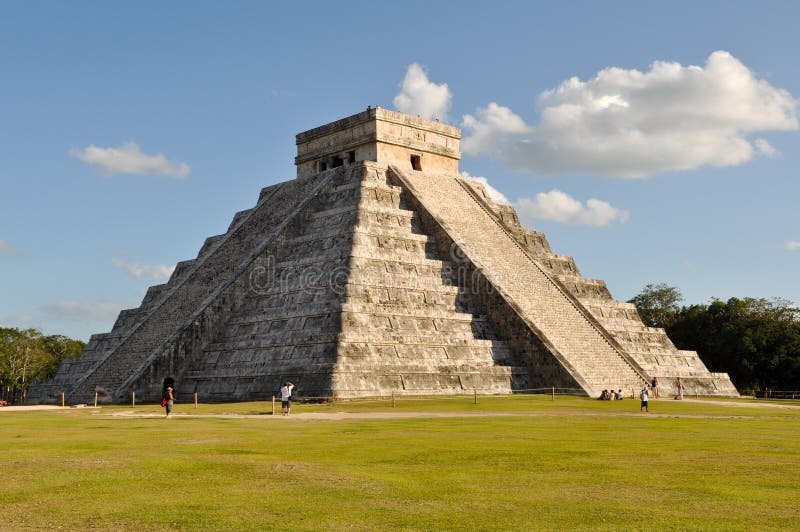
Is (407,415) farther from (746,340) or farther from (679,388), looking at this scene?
(746,340)

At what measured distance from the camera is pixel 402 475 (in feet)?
42.4

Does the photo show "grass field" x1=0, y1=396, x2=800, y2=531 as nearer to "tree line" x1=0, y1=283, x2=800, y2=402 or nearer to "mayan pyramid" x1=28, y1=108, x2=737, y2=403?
"mayan pyramid" x1=28, y1=108, x2=737, y2=403

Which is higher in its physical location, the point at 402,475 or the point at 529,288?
the point at 529,288

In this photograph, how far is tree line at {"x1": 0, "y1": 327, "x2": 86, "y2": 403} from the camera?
70750 mm

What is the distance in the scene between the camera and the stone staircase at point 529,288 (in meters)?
36.8

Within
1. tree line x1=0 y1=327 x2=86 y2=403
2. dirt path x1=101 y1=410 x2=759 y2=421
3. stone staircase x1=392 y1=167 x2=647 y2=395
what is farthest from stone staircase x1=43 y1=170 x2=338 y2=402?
tree line x1=0 y1=327 x2=86 y2=403

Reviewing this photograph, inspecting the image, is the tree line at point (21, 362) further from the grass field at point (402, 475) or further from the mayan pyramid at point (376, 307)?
the grass field at point (402, 475)

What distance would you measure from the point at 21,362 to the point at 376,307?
1853 inches

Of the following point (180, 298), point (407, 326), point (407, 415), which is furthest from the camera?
point (180, 298)

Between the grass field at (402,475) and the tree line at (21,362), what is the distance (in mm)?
52541

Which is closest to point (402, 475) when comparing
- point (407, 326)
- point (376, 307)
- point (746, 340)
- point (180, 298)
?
point (376, 307)

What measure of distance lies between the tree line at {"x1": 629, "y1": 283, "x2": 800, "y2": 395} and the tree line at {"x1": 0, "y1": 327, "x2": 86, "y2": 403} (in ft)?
161

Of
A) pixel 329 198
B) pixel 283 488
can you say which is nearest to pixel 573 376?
pixel 329 198

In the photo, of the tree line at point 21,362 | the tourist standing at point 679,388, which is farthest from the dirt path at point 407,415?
the tree line at point 21,362
